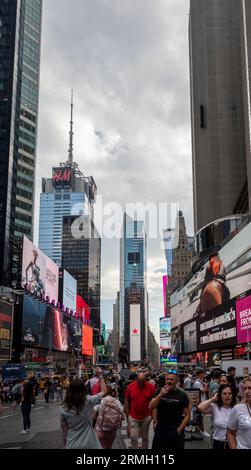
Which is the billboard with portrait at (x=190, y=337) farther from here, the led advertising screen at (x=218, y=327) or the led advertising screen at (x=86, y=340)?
the led advertising screen at (x=86, y=340)

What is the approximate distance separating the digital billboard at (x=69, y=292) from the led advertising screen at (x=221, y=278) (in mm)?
33073

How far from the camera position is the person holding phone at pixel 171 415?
7.23 m

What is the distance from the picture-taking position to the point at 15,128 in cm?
11150

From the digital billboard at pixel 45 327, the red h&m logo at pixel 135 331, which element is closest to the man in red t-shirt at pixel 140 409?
the digital billboard at pixel 45 327

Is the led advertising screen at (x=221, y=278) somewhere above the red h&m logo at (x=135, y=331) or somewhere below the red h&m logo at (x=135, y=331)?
above

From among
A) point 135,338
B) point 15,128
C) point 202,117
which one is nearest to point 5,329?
point 15,128

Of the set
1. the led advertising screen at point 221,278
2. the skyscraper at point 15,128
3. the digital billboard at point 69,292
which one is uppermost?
the skyscraper at point 15,128

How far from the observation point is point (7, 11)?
116 meters

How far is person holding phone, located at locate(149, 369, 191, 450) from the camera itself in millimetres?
7234

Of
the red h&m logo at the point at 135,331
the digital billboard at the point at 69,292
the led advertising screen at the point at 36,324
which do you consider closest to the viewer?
the led advertising screen at the point at 36,324

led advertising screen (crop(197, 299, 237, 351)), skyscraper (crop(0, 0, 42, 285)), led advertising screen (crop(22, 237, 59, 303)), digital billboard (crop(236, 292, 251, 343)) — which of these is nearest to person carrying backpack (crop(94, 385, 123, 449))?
digital billboard (crop(236, 292, 251, 343))

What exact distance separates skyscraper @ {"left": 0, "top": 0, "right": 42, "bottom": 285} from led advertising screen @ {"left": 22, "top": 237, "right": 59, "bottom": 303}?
8.25 metres

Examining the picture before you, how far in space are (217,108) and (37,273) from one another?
54201 mm

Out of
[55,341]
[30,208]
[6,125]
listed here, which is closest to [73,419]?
[55,341]
